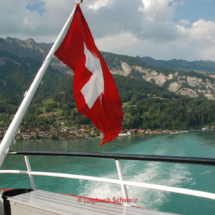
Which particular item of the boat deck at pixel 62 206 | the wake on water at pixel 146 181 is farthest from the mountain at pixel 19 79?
the boat deck at pixel 62 206

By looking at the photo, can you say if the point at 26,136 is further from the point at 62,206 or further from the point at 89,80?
the point at 62,206

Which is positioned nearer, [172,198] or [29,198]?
[29,198]

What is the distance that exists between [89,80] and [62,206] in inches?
68.7

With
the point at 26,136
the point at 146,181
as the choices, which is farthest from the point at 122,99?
the point at 146,181

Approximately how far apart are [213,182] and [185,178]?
54.9 inches

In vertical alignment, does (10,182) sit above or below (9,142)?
below

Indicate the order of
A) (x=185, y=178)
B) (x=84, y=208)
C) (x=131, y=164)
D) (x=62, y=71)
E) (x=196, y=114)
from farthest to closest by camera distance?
(x=62, y=71) → (x=196, y=114) → (x=131, y=164) → (x=185, y=178) → (x=84, y=208)

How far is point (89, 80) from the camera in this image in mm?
3041

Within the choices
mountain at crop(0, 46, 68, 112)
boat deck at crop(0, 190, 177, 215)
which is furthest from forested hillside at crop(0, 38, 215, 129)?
boat deck at crop(0, 190, 177, 215)

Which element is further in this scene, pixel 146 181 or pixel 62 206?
pixel 146 181

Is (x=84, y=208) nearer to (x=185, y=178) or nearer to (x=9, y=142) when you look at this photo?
(x=9, y=142)

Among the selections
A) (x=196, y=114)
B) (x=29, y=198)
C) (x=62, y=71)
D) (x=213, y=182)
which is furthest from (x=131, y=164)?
(x=62, y=71)

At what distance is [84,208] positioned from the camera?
5.63ft

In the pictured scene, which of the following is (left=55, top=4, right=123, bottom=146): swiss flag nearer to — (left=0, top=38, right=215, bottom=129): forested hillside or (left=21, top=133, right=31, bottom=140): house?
(left=21, top=133, right=31, bottom=140): house
